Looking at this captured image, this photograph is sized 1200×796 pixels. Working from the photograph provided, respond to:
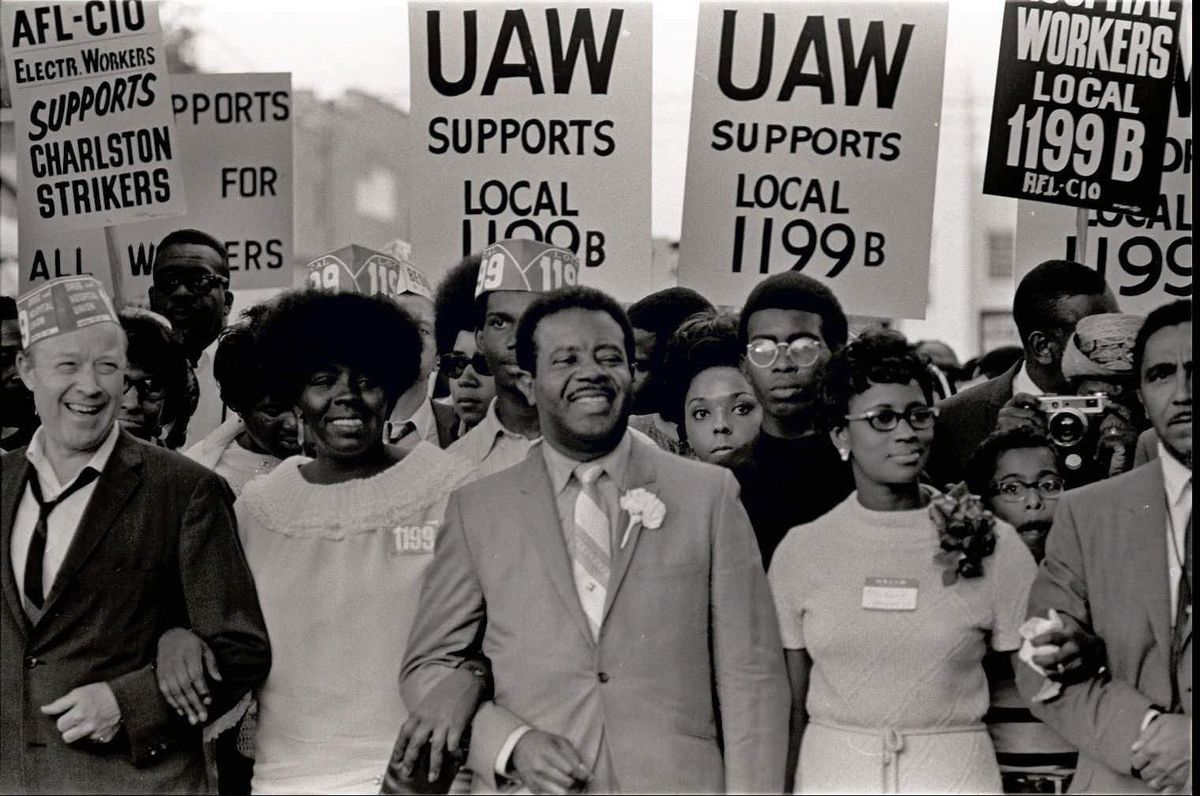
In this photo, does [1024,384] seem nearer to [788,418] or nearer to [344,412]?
[788,418]

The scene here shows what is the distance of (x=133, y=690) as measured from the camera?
554 centimetres

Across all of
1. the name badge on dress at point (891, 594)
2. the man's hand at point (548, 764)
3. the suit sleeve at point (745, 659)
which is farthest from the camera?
the name badge on dress at point (891, 594)

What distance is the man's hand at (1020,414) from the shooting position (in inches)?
227

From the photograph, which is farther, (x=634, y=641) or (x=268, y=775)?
(x=268, y=775)

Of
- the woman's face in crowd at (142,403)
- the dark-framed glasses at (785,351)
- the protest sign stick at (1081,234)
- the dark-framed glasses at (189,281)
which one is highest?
the protest sign stick at (1081,234)

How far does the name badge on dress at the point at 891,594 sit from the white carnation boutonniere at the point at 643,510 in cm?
72

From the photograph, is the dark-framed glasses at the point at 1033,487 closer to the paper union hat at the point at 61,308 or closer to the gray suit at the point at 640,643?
the gray suit at the point at 640,643

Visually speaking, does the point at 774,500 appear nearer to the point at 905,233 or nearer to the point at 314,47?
the point at 905,233

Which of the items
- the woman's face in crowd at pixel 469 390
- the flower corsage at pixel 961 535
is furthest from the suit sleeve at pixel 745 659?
the woman's face in crowd at pixel 469 390

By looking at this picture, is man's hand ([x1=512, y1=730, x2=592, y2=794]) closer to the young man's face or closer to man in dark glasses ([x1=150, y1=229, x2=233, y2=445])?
the young man's face

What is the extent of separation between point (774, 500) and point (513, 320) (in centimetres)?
111

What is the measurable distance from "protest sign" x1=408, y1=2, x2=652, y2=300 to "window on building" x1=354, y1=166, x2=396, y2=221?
0.09 meters

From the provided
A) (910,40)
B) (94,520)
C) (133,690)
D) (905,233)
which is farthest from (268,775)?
(910,40)

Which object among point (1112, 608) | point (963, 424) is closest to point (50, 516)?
point (963, 424)
